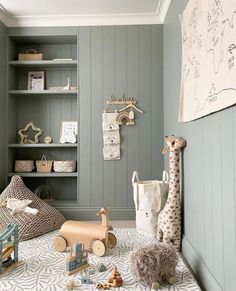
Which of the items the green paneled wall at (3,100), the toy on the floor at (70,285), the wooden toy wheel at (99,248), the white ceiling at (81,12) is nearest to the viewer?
the toy on the floor at (70,285)

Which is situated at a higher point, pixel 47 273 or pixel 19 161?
pixel 19 161

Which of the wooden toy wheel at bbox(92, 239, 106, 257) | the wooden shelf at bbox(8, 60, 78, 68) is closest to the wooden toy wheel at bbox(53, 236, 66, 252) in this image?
the wooden toy wheel at bbox(92, 239, 106, 257)

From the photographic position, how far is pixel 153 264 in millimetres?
1462

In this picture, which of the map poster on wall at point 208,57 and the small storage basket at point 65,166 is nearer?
the map poster on wall at point 208,57

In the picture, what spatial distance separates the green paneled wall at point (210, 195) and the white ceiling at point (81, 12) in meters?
0.63

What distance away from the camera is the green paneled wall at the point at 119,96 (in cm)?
292

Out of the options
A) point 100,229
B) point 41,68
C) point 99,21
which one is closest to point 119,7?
point 99,21

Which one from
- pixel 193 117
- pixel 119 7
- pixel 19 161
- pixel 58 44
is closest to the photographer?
pixel 193 117

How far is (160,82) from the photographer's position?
9.56ft

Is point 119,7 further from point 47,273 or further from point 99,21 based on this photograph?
point 47,273

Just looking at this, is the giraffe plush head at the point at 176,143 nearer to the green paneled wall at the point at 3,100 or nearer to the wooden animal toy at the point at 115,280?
the wooden animal toy at the point at 115,280

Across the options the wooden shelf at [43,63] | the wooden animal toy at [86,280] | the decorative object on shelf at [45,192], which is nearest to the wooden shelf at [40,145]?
the decorative object on shelf at [45,192]

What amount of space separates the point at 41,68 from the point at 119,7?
107cm

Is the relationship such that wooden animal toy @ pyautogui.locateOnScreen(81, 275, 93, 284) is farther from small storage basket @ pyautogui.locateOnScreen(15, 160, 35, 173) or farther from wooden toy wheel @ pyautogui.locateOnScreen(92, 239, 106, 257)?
small storage basket @ pyautogui.locateOnScreen(15, 160, 35, 173)
